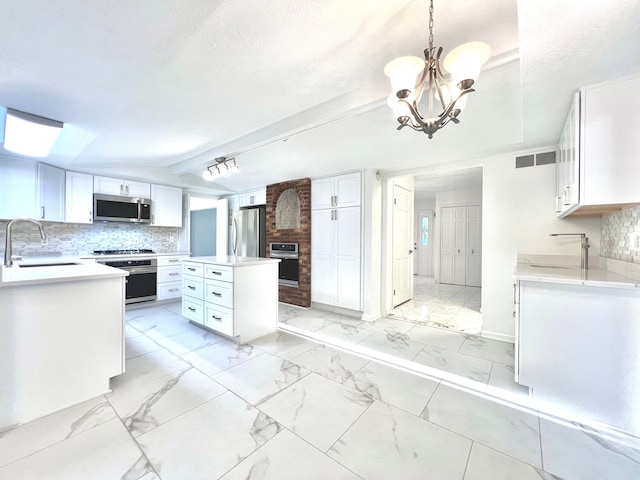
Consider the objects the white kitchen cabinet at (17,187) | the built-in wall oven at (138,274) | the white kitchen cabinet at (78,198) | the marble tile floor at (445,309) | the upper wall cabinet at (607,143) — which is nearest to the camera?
the upper wall cabinet at (607,143)

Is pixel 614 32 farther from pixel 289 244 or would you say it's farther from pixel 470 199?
pixel 470 199

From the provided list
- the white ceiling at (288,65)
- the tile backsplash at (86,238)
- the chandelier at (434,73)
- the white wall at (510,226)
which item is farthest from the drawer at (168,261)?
the white wall at (510,226)

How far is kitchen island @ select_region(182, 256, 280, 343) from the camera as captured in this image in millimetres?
2805

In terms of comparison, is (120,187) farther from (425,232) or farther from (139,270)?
(425,232)

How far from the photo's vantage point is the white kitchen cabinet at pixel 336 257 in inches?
153

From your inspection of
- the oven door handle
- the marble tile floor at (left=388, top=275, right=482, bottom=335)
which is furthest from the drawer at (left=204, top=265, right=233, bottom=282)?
the marble tile floor at (left=388, top=275, right=482, bottom=335)

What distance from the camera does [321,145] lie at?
3094 millimetres

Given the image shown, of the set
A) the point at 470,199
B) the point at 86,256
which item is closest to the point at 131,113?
the point at 86,256

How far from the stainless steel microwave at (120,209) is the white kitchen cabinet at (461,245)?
6491 millimetres

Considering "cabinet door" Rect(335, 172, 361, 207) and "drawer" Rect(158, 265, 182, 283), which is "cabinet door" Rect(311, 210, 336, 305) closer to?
"cabinet door" Rect(335, 172, 361, 207)

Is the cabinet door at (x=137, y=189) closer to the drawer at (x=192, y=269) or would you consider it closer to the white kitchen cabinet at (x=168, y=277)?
the white kitchen cabinet at (x=168, y=277)

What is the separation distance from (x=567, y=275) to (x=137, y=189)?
564 cm

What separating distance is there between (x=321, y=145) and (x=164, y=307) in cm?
360

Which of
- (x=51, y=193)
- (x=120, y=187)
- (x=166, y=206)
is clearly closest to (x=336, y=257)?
(x=166, y=206)
